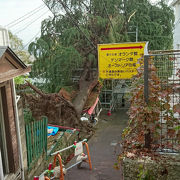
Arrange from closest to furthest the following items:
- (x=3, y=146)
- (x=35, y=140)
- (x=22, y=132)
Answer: (x=3, y=146), (x=22, y=132), (x=35, y=140)

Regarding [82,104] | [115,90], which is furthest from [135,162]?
[115,90]

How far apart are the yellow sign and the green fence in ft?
17.4

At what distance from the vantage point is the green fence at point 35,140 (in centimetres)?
636

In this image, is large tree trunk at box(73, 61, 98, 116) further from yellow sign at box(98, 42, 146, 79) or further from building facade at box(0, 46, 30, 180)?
A: building facade at box(0, 46, 30, 180)

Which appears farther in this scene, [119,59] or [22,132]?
[119,59]

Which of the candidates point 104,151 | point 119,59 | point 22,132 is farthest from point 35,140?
point 119,59

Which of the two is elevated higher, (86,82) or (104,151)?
(86,82)

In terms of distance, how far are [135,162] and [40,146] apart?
434 cm

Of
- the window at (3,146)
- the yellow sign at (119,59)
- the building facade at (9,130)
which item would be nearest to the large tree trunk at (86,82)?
the yellow sign at (119,59)

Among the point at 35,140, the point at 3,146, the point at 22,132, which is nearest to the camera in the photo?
the point at 3,146

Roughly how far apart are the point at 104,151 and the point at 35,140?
3200 mm

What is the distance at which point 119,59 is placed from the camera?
37.7ft

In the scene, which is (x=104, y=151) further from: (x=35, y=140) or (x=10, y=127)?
(x=10, y=127)

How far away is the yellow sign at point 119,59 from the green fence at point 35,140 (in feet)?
17.4
